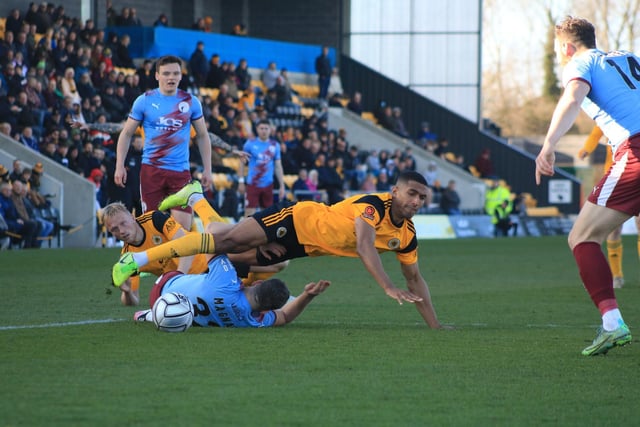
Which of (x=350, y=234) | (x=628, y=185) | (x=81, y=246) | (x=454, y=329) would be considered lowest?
(x=81, y=246)

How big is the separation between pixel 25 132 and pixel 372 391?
16.8 meters

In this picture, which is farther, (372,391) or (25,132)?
(25,132)

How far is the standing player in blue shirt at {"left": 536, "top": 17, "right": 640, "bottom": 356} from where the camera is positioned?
718 cm

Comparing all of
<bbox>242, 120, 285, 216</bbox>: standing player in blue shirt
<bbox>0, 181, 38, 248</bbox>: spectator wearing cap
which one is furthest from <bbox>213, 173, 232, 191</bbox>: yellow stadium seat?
<bbox>0, 181, 38, 248</bbox>: spectator wearing cap

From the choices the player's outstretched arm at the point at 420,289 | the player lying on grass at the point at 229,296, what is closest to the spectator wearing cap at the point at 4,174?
the player lying on grass at the point at 229,296

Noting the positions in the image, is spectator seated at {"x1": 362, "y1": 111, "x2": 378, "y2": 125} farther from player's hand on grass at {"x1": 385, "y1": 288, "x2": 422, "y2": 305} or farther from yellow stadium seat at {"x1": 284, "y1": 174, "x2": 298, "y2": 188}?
player's hand on grass at {"x1": 385, "y1": 288, "x2": 422, "y2": 305}

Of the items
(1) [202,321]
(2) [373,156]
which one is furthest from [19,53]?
(1) [202,321]

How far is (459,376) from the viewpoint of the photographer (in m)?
6.39

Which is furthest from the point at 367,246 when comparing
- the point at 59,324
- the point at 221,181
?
the point at 221,181

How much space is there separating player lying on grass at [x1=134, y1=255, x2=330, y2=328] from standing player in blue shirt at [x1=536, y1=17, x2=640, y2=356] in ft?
6.42

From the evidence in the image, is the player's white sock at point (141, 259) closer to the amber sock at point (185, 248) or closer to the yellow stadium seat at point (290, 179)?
the amber sock at point (185, 248)

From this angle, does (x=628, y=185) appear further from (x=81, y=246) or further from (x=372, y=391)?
(x=81, y=246)

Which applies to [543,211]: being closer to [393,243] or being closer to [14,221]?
[14,221]

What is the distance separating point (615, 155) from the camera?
293 inches
